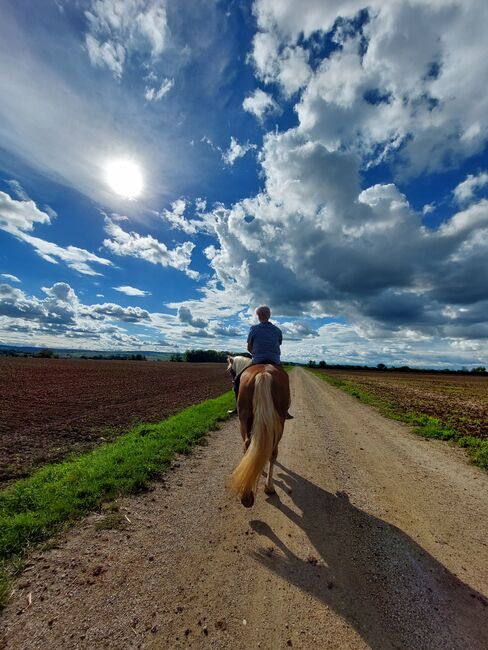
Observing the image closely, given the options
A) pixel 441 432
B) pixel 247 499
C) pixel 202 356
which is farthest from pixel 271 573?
pixel 202 356

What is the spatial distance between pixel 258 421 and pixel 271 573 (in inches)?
72.4

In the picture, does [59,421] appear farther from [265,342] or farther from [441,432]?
[441,432]

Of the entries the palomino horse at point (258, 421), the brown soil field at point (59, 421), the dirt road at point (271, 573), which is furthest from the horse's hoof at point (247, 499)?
the brown soil field at point (59, 421)

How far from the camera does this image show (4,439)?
9195 millimetres

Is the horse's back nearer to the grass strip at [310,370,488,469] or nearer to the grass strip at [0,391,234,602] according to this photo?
the grass strip at [0,391,234,602]

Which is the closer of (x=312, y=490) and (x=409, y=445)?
(x=312, y=490)

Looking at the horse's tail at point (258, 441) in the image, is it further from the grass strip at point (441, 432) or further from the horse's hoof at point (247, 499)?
the grass strip at point (441, 432)

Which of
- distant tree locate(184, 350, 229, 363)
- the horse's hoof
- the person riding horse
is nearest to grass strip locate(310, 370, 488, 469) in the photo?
the person riding horse

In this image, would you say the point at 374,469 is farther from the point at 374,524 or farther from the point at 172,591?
the point at 172,591

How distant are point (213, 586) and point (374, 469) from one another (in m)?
5.20

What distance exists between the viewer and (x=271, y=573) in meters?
3.44

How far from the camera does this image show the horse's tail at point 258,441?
13.8ft

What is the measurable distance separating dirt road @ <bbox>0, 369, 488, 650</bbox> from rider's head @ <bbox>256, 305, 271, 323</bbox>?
347 cm

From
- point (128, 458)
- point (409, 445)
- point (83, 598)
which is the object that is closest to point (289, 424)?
point (409, 445)
